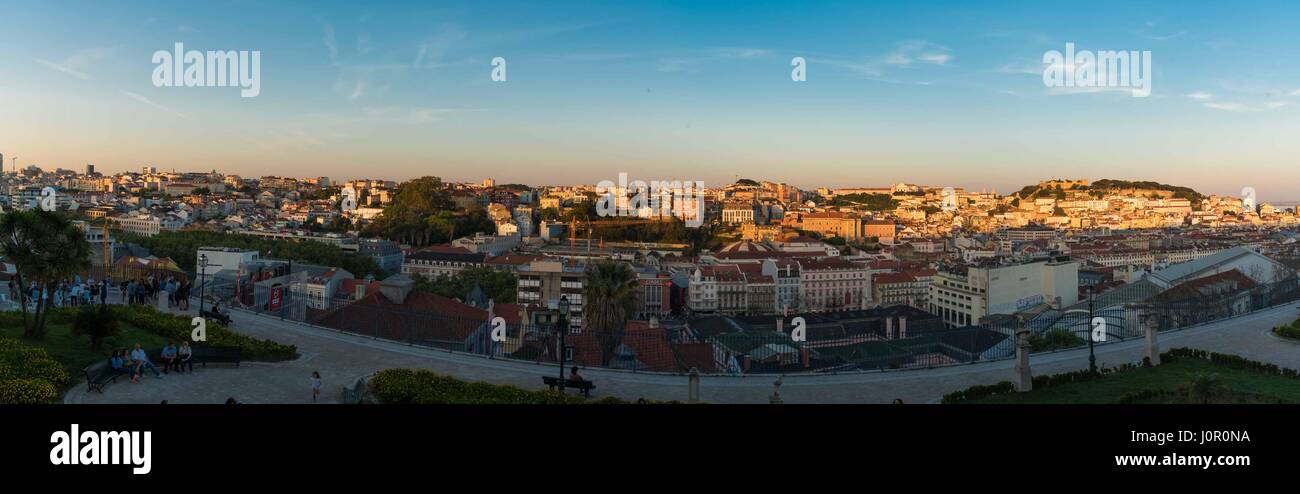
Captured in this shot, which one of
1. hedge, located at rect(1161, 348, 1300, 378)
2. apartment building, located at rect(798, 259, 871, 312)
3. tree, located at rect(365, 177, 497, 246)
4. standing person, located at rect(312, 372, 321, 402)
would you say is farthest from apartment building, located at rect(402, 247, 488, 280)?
hedge, located at rect(1161, 348, 1300, 378)

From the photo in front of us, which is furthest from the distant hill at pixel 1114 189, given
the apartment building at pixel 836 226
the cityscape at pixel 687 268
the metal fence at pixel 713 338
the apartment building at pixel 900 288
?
the metal fence at pixel 713 338

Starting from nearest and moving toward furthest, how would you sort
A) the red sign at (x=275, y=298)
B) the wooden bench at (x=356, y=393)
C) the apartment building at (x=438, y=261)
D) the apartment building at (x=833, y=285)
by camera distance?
the wooden bench at (x=356, y=393), the red sign at (x=275, y=298), the apartment building at (x=438, y=261), the apartment building at (x=833, y=285)

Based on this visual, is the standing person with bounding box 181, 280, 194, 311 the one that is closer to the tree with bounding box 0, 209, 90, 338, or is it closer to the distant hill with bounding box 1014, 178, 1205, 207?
the tree with bounding box 0, 209, 90, 338

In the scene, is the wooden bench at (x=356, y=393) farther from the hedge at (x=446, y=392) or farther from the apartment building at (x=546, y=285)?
the apartment building at (x=546, y=285)

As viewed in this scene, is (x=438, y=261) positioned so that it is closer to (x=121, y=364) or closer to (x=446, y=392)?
(x=121, y=364)

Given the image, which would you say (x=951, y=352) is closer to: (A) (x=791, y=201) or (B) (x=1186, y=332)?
(B) (x=1186, y=332)
